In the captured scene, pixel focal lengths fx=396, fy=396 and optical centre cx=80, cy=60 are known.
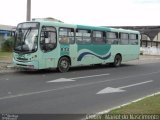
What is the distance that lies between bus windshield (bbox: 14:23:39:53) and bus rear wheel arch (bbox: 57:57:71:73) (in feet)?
6.69

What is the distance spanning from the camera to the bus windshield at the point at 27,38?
67.8 ft

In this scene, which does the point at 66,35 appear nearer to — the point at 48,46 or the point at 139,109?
the point at 48,46

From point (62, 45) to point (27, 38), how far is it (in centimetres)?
214

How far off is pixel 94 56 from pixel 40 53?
535cm

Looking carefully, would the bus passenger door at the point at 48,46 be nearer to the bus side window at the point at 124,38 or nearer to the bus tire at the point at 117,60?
the bus tire at the point at 117,60

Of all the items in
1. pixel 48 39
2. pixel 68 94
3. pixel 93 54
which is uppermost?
pixel 48 39

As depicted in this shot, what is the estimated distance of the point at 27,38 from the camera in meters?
21.0

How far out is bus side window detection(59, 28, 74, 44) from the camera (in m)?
22.0

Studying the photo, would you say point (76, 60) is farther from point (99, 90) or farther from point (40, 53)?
point (99, 90)

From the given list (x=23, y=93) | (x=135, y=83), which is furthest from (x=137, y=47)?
(x=23, y=93)

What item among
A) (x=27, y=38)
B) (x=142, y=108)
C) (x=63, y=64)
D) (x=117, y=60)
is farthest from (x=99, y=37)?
(x=142, y=108)

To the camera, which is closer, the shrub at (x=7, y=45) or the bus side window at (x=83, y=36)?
the bus side window at (x=83, y=36)

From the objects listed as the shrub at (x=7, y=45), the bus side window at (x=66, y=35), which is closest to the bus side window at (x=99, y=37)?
the bus side window at (x=66, y=35)

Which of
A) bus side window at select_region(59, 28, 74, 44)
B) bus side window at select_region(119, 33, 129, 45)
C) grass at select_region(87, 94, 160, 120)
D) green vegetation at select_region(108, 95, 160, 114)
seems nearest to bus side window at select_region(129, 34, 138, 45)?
bus side window at select_region(119, 33, 129, 45)
